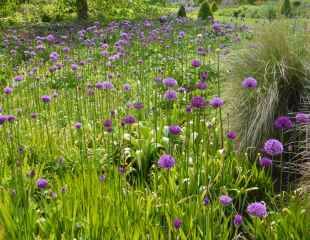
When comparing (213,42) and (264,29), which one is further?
(213,42)

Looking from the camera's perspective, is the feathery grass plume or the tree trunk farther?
the tree trunk

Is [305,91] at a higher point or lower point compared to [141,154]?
higher

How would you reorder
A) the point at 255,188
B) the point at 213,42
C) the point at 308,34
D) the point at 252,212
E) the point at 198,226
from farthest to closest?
the point at 213,42 → the point at 308,34 → the point at 255,188 → the point at 198,226 → the point at 252,212

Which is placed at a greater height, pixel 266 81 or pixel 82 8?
pixel 82 8

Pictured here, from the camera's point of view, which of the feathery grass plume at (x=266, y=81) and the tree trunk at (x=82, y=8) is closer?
the feathery grass plume at (x=266, y=81)

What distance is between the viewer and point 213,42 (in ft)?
32.8

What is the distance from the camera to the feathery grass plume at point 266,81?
12.9ft

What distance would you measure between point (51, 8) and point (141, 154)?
17703 mm

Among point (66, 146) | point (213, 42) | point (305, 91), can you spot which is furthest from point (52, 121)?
point (213, 42)

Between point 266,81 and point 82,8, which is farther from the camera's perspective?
point 82,8

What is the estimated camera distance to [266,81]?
4.04m

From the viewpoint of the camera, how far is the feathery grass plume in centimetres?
394

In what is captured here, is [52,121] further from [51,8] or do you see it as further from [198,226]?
[51,8]

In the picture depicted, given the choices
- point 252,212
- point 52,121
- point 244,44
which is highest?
point 244,44
